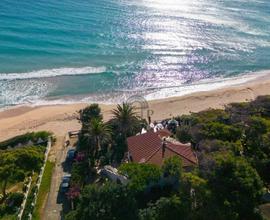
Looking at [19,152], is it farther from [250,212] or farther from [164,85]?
[164,85]

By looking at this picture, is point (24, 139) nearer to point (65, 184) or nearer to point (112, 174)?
point (65, 184)

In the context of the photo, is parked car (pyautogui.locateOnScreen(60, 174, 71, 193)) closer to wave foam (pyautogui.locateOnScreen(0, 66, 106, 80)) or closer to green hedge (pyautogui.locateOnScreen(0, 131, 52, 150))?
green hedge (pyautogui.locateOnScreen(0, 131, 52, 150))

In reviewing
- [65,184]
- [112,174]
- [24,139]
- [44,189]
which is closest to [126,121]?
[112,174]

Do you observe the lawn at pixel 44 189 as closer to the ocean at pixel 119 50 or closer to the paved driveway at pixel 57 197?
the paved driveway at pixel 57 197

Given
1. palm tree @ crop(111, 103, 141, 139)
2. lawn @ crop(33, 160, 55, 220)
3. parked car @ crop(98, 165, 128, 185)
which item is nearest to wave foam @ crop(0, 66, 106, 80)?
palm tree @ crop(111, 103, 141, 139)

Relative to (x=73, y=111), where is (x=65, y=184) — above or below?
above

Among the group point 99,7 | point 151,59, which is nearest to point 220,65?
point 151,59

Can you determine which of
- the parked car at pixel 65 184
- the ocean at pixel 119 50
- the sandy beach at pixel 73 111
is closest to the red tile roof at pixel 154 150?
the parked car at pixel 65 184
